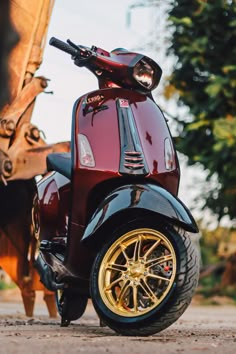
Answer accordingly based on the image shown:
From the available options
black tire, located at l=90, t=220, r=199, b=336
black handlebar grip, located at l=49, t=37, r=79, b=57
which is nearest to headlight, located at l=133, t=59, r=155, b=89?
black handlebar grip, located at l=49, t=37, r=79, b=57

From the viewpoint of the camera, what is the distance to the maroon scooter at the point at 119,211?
4.20m

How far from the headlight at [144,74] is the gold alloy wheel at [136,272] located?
37.6 inches

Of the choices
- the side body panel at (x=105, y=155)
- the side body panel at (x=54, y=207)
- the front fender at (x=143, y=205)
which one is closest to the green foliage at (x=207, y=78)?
the side body panel at (x=54, y=207)

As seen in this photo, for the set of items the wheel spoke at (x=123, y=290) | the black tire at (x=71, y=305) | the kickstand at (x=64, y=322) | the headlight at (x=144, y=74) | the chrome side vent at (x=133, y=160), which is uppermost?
the headlight at (x=144, y=74)

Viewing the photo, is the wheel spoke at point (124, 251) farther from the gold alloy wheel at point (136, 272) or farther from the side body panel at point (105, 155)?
the side body panel at point (105, 155)

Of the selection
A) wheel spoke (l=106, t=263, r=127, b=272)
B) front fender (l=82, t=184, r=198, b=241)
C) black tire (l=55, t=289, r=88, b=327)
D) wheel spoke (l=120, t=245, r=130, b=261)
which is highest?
front fender (l=82, t=184, r=198, b=241)

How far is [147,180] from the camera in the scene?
4.57 metres

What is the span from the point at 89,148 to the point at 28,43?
345 cm

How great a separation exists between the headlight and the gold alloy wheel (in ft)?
3.13

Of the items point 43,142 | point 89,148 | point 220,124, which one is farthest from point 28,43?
point 220,124

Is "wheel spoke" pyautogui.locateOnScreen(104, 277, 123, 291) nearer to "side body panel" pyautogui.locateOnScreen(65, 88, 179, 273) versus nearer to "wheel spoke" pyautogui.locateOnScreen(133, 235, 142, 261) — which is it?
"wheel spoke" pyautogui.locateOnScreen(133, 235, 142, 261)

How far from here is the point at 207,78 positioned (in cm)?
1579

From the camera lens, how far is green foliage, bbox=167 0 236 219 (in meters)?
14.7

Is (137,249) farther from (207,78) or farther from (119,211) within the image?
(207,78)
